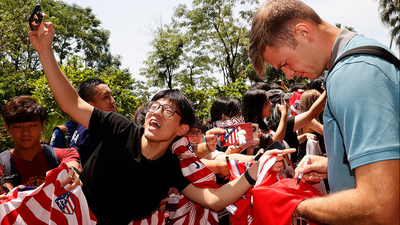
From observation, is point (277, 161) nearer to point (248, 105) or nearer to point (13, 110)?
point (248, 105)

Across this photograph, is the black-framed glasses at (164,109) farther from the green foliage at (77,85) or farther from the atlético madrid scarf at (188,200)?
the green foliage at (77,85)

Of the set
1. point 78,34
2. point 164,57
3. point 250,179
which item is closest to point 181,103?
point 250,179

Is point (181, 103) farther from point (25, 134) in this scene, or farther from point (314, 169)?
point (25, 134)

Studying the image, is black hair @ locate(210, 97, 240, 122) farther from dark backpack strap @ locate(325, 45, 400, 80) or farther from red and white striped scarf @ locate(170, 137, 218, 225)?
dark backpack strap @ locate(325, 45, 400, 80)

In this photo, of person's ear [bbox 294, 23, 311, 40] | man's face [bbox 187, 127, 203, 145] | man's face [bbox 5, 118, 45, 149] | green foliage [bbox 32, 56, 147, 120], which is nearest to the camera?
person's ear [bbox 294, 23, 311, 40]

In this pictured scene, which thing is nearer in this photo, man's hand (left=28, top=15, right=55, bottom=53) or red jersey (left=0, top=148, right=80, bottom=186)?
man's hand (left=28, top=15, right=55, bottom=53)

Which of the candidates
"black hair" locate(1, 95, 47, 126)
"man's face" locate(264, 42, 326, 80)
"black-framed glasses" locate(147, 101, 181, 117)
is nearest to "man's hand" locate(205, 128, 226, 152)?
"black-framed glasses" locate(147, 101, 181, 117)

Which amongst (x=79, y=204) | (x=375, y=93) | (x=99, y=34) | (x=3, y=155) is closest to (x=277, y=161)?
(x=375, y=93)

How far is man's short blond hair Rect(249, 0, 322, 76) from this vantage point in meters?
1.57

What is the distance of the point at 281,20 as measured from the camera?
1.57 m

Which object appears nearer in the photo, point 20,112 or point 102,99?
point 20,112

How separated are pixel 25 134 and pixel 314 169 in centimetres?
275

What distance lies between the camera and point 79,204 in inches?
89.4

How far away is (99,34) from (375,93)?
3882cm
